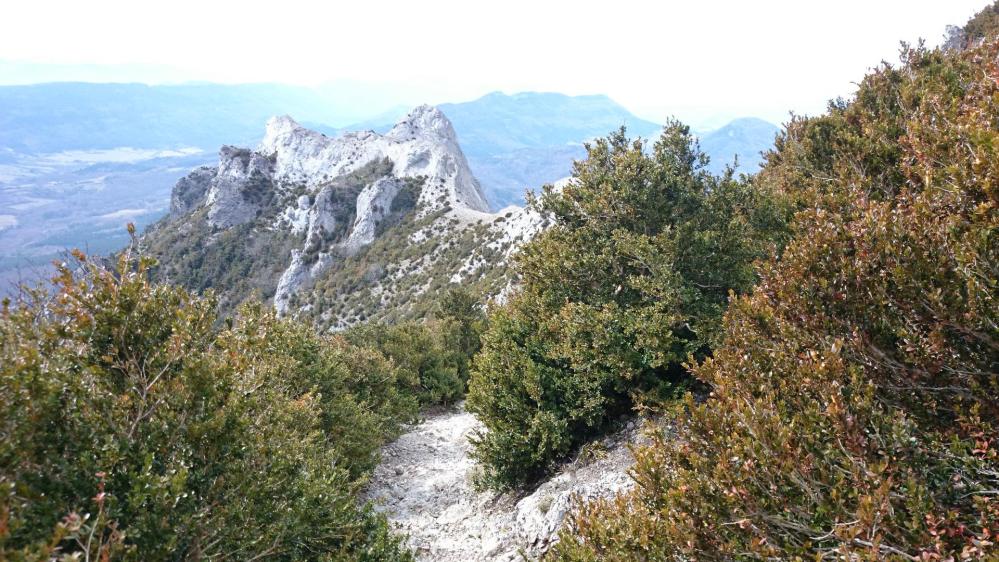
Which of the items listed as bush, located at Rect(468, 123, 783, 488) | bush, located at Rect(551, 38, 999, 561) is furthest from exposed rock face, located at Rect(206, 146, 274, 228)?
bush, located at Rect(551, 38, 999, 561)

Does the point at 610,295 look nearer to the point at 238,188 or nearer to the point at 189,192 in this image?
the point at 238,188

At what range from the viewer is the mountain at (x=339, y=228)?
297 feet

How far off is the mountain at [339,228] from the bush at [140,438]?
195 ft

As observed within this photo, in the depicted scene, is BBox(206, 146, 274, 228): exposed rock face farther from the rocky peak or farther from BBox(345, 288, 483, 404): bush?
BBox(345, 288, 483, 404): bush

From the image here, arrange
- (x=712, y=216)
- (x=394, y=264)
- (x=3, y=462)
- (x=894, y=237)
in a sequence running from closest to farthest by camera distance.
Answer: (x=3, y=462)
(x=894, y=237)
(x=712, y=216)
(x=394, y=264)

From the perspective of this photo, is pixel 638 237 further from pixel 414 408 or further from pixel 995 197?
pixel 414 408

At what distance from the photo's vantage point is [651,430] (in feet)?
30.1

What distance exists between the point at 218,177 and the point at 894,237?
156 metres

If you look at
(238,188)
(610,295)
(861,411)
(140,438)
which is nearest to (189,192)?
(238,188)

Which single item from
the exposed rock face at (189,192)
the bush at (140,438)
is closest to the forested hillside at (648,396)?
the bush at (140,438)

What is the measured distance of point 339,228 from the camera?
Result: 386 ft

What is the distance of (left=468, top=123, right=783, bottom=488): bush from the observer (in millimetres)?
14766

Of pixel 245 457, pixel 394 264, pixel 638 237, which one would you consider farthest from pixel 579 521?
pixel 394 264

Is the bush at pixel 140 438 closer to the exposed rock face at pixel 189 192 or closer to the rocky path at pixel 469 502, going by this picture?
the rocky path at pixel 469 502
